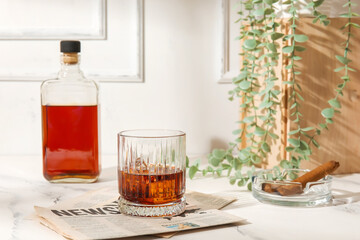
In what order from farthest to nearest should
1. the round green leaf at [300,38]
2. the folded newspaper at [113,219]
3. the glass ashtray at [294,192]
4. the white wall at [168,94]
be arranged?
the white wall at [168,94], the round green leaf at [300,38], the glass ashtray at [294,192], the folded newspaper at [113,219]

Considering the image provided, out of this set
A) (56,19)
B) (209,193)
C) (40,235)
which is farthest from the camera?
(56,19)

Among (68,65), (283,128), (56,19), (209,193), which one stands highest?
(56,19)

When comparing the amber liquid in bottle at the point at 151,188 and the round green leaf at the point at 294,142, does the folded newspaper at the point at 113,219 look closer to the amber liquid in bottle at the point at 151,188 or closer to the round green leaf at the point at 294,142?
the amber liquid in bottle at the point at 151,188

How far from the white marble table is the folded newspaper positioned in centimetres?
1

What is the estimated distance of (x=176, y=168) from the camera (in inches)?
30.0

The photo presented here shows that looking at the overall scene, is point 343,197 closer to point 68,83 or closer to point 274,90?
point 274,90

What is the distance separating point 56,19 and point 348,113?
2.65ft

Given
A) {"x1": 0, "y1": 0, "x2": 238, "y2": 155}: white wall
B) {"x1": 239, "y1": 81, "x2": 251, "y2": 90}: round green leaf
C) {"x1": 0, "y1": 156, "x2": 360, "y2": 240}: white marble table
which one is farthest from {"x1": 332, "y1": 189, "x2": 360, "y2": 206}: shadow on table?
{"x1": 0, "y1": 0, "x2": 238, "y2": 155}: white wall

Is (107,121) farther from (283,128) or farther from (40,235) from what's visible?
(40,235)

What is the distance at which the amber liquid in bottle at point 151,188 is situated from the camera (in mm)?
730

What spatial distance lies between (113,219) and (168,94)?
0.64m

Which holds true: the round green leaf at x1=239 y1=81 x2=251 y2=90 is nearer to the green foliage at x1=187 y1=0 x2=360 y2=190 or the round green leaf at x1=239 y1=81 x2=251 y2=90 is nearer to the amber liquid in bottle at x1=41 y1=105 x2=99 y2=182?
the green foliage at x1=187 y1=0 x2=360 y2=190

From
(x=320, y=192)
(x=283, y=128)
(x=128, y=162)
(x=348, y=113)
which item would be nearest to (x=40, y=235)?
(x=128, y=162)

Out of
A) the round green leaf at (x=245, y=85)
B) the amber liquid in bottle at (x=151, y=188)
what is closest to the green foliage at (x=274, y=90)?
the round green leaf at (x=245, y=85)
